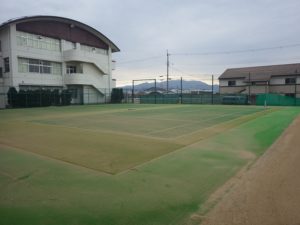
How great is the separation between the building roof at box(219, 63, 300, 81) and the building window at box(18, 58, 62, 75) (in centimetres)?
2883

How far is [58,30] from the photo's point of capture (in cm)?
3506

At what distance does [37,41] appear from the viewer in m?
32.4

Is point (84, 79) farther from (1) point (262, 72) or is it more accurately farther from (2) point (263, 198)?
(2) point (263, 198)

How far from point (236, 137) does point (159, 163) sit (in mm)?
4375

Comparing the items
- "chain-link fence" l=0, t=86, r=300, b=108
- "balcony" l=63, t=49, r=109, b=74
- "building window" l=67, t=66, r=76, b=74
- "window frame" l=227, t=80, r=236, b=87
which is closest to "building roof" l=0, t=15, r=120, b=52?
"balcony" l=63, t=49, r=109, b=74

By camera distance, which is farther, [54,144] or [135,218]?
[54,144]

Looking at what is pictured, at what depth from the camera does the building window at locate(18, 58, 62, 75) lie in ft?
101

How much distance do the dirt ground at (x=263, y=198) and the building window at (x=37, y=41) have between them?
32.7 metres

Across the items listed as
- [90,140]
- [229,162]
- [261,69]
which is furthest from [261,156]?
[261,69]

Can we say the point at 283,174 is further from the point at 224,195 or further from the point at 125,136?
the point at 125,136

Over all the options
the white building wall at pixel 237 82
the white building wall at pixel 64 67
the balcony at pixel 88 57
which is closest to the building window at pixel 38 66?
the white building wall at pixel 64 67

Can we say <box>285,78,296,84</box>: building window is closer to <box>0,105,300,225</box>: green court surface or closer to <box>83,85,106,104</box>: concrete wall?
<box>83,85,106,104</box>: concrete wall

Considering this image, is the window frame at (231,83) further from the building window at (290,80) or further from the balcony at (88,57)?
the balcony at (88,57)

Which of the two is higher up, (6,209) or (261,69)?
(261,69)
